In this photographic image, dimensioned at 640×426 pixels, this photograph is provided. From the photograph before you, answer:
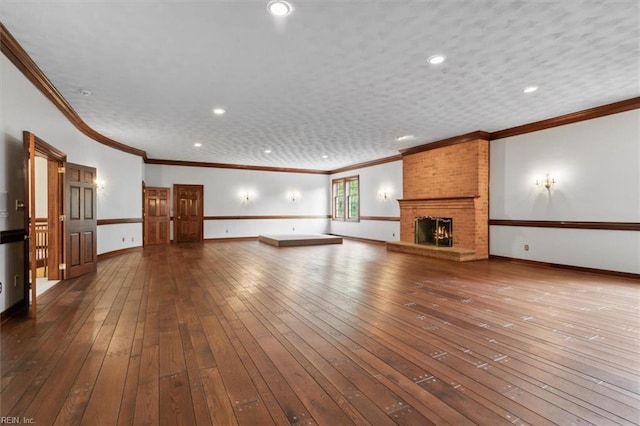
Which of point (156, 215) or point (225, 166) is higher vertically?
point (225, 166)

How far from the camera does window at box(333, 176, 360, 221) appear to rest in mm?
12086

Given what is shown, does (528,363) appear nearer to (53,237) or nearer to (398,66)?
(398,66)

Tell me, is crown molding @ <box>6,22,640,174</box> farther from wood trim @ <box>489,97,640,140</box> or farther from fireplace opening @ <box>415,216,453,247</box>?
fireplace opening @ <box>415,216,453,247</box>

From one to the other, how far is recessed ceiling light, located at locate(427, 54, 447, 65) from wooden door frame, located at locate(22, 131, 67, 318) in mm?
4510

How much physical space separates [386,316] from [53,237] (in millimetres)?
5332

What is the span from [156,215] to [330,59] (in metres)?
8.90

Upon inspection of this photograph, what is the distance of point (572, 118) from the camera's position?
5.74m

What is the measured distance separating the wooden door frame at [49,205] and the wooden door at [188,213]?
18.7 feet

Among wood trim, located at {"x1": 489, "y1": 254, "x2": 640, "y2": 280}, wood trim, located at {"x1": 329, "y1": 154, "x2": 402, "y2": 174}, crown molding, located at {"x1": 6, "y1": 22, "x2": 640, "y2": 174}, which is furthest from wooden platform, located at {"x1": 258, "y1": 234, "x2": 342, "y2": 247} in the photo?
wood trim, located at {"x1": 489, "y1": 254, "x2": 640, "y2": 280}

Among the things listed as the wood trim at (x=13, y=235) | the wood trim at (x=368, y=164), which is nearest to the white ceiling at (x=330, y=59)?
the wood trim at (x=13, y=235)

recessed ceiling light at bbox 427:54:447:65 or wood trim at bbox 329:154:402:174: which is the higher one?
recessed ceiling light at bbox 427:54:447:65

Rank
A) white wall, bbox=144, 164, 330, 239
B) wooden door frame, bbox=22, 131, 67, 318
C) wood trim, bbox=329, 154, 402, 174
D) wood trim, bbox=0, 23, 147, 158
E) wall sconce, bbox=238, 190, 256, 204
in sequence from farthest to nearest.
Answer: wall sconce, bbox=238, 190, 256, 204, white wall, bbox=144, 164, 330, 239, wood trim, bbox=329, 154, 402, 174, wooden door frame, bbox=22, 131, 67, 318, wood trim, bbox=0, 23, 147, 158

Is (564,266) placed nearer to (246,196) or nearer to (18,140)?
(18,140)

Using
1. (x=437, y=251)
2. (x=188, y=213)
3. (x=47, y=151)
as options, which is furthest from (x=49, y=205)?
(x=437, y=251)
